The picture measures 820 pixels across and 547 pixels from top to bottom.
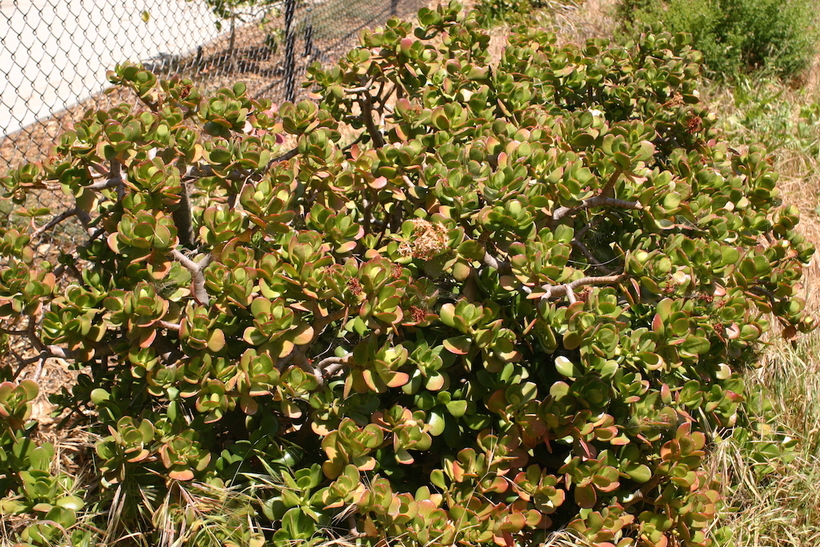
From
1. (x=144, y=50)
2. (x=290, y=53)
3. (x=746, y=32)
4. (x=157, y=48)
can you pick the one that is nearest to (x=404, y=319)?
(x=290, y=53)

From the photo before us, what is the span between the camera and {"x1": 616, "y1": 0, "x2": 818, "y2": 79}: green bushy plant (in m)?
5.32

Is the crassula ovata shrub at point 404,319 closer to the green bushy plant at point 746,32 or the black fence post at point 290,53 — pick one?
the black fence post at point 290,53

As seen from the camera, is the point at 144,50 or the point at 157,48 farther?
the point at 144,50

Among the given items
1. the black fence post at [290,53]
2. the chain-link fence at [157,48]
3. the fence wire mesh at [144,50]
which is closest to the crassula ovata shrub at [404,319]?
the fence wire mesh at [144,50]

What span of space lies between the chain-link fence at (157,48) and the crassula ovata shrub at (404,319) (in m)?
2.98

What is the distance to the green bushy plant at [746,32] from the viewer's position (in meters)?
5.32

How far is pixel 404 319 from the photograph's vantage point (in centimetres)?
170

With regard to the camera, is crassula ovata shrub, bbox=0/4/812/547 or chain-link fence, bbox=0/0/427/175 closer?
crassula ovata shrub, bbox=0/4/812/547

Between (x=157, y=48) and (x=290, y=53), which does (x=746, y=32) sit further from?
(x=157, y=48)

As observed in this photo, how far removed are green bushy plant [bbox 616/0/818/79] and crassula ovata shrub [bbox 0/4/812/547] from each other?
3667 mm

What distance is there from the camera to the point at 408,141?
83.0 inches

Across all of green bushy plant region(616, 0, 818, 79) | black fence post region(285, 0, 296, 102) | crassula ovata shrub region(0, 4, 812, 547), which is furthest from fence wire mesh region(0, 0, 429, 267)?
green bushy plant region(616, 0, 818, 79)

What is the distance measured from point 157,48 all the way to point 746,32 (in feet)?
15.0

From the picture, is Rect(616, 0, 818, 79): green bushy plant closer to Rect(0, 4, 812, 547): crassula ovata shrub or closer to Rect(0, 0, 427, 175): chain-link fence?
Rect(0, 0, 427, 175): chain-link fence
